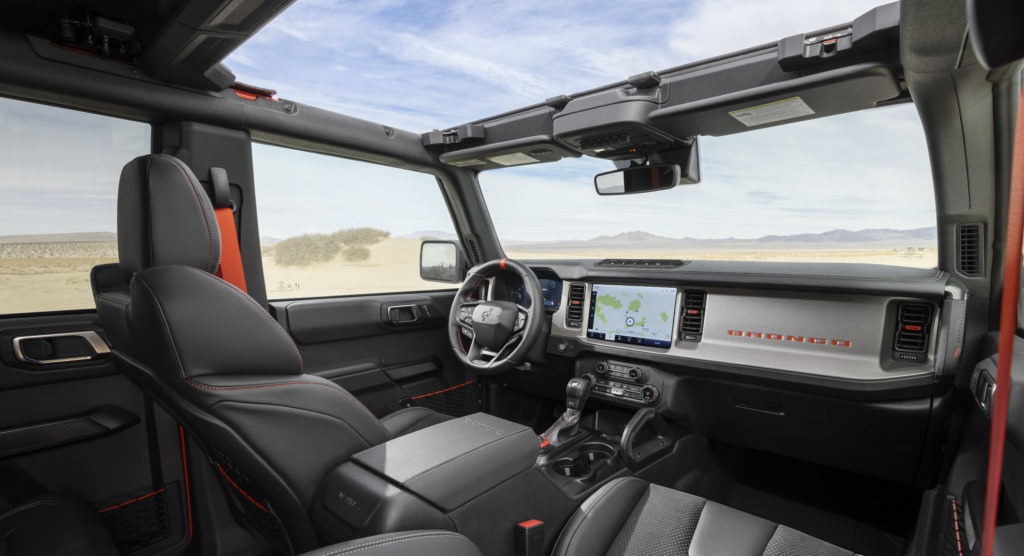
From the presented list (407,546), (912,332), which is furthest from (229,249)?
(912,332)

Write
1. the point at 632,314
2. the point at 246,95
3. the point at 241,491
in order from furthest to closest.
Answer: the point at 632,314 < the point at 246,95 < the point at 241,491

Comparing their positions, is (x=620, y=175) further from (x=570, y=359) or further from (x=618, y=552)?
(x=618, y=552)

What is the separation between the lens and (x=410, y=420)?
2598 mm

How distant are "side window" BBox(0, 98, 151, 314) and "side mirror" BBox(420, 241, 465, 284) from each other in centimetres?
176

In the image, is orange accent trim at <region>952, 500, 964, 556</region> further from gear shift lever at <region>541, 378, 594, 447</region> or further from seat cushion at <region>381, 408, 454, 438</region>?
seat cushion at <region>381, 408, 454, 438</region>

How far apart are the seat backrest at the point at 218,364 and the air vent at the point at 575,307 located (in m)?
1.69

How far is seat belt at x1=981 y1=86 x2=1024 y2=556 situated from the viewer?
0.33 meters

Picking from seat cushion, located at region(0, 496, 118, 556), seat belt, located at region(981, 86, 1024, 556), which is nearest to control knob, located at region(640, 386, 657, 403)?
seat cushion, located at region(0, 496, 118, 556)

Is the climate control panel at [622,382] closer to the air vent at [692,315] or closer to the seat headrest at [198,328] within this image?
the air vent at [692,315]

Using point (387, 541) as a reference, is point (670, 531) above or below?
below

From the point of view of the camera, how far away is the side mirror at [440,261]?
375cm

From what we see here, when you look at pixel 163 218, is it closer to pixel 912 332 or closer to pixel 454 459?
pixel 454 459

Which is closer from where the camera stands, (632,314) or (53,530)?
(53,530)

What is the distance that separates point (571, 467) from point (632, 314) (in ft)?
3.00
